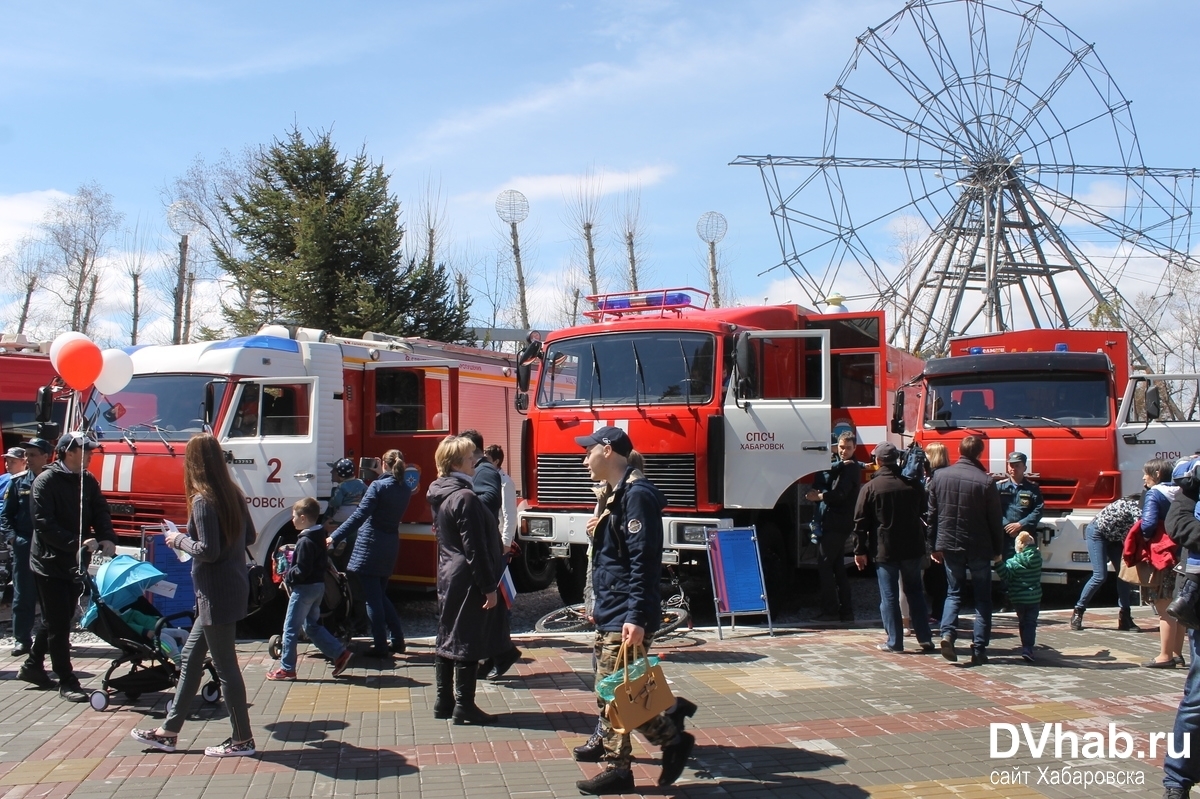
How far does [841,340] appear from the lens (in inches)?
444

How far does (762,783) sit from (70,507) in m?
5.09

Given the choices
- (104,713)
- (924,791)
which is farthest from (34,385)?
(924,791)

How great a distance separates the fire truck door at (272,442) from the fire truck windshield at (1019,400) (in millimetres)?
7013

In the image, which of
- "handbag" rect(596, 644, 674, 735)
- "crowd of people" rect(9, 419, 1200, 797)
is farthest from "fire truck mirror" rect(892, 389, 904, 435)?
"handbag" rect(596, 644, 674, 735)

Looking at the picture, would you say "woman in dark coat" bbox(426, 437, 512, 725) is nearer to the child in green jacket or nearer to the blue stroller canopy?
the blue stroller canopy

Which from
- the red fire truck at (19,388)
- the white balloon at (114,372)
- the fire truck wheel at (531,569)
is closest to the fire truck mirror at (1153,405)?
the fire truck wheel at (531,569)

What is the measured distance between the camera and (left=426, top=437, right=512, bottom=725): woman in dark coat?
5.90 meters

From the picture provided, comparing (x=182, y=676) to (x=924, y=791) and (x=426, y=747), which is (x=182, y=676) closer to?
(x=426, y=747)

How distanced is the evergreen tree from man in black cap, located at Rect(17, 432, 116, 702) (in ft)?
48.6

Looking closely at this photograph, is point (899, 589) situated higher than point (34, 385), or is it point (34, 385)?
point (34, 385)

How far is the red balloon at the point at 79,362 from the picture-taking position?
317 inches

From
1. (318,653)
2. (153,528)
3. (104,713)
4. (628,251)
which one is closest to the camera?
(104,713)

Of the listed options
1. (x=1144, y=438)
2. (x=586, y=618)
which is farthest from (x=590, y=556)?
(x=1144, y=438)

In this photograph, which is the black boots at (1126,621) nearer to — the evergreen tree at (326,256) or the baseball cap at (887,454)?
the baseball cap at (887,454)
